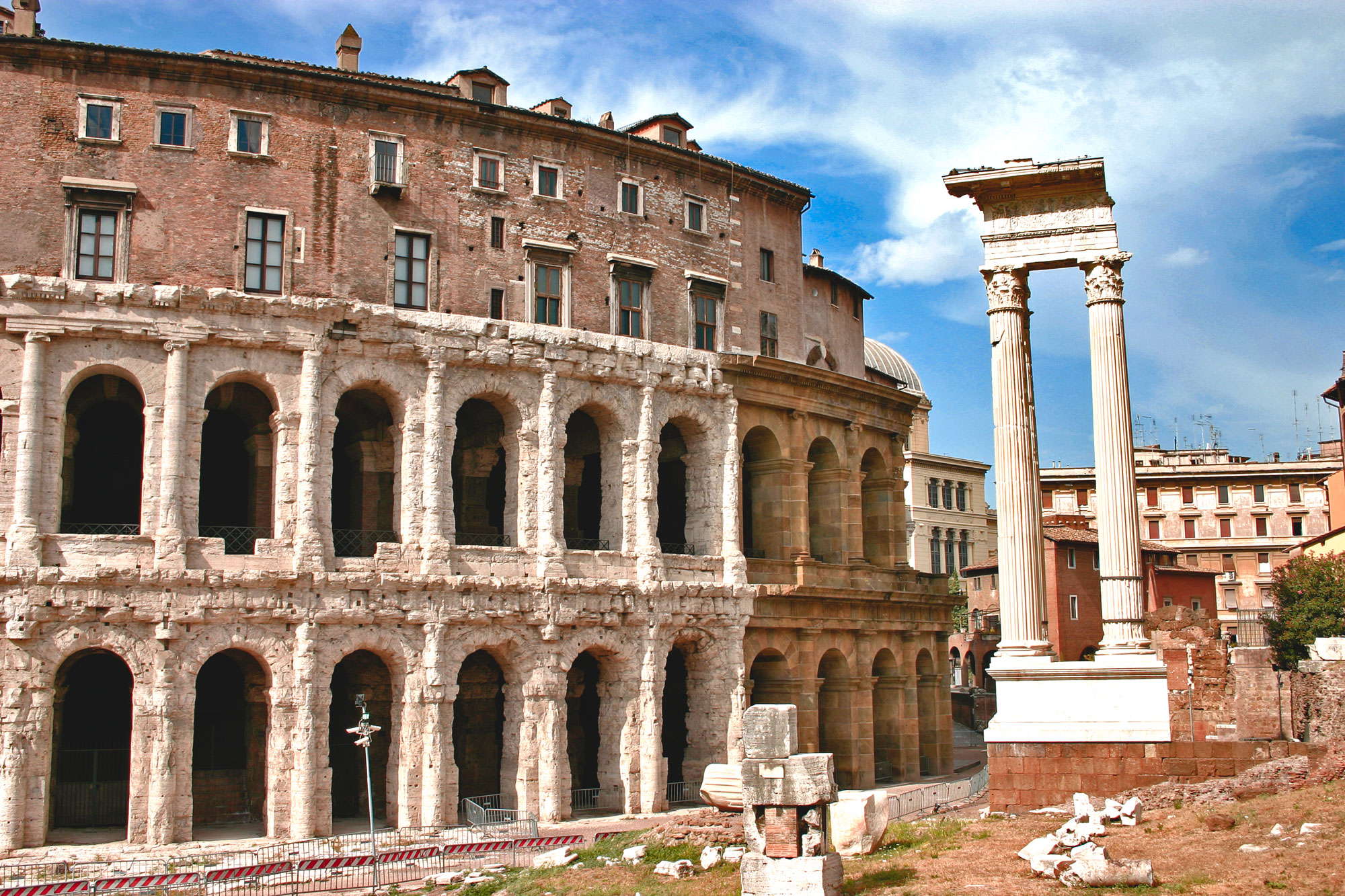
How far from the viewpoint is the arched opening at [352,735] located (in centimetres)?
3453

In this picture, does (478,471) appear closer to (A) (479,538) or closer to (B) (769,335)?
(A) (479,538)

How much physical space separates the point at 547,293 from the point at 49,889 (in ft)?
61.2

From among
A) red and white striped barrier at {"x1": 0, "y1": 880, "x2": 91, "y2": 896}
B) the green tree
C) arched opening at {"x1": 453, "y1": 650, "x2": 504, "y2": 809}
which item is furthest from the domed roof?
red and white striped barrier at {"x1": 0, "y1": 880, "x2": 91, "y2": 896}

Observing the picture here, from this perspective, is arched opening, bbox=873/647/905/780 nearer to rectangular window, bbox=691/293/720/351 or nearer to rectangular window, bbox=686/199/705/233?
rectangular window, bbox=691/293/720/351

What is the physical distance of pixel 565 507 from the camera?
39312mm

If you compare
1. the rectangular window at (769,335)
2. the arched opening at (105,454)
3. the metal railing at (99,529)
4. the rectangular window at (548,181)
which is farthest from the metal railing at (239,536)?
the rectangular window at (769,335)

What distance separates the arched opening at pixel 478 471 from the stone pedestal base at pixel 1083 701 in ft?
53.1

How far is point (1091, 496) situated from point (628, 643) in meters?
57.5

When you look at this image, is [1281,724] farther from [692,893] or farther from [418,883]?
[418,883]

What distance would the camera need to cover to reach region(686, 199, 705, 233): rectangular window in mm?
40188

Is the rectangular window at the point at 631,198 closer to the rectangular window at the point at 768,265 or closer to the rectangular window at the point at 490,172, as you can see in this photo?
the rectangular window at the point at 490,172

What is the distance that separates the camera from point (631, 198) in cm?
3906

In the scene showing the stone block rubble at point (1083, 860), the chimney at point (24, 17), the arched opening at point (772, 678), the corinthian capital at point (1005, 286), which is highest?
A: the chimney at point (24, 17)

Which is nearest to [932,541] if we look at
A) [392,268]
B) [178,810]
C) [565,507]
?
[565,507]
